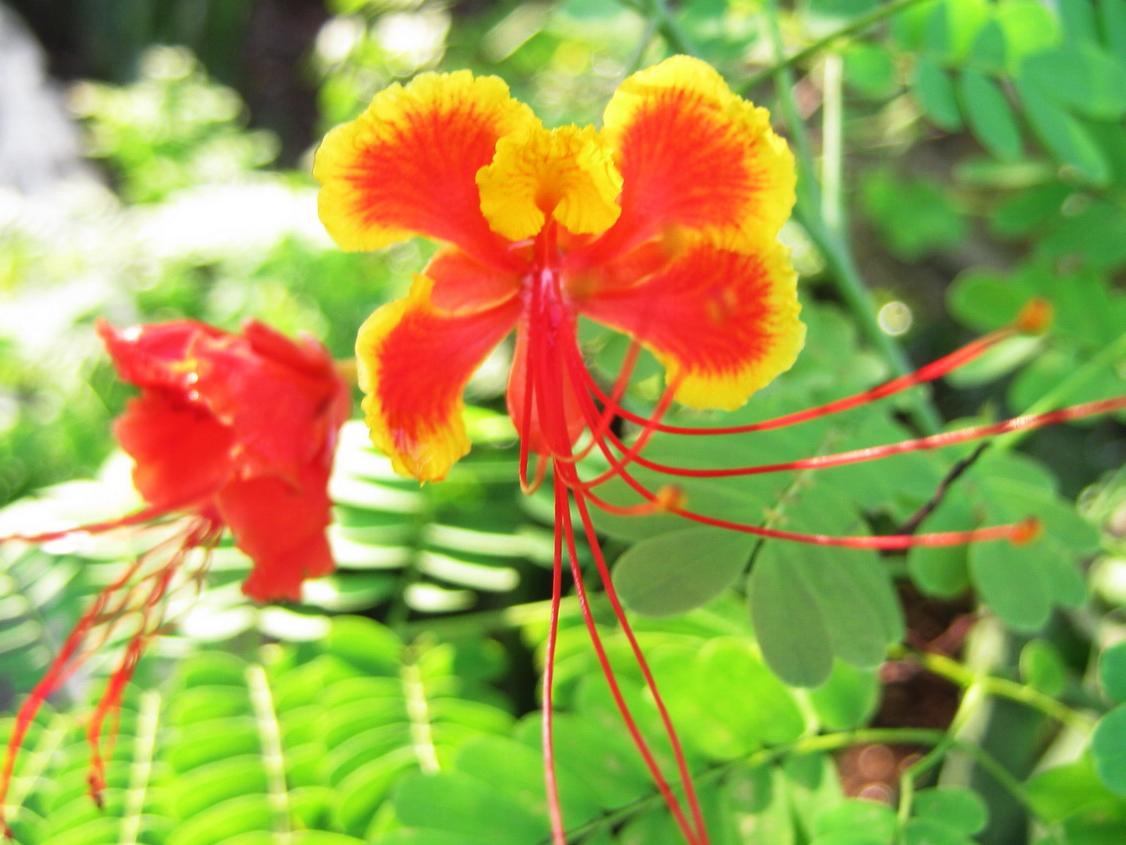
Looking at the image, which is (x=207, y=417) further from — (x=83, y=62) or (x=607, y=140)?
(x=83, y=62)

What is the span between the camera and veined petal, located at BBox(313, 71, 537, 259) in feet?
2.09

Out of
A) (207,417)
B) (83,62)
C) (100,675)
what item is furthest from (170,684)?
(83,62)

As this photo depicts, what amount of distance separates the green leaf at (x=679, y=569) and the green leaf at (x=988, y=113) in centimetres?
62

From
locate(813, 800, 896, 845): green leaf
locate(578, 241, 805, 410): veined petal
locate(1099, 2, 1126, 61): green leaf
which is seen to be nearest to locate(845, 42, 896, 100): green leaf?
locate(1099, 2, 1126, 61): green leaf

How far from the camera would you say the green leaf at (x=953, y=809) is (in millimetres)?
730

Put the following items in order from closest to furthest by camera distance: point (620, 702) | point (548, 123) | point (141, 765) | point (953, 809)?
point (620, 702) → point (953, 809) → point (141, 765) → point (548, 123)

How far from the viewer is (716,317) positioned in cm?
67

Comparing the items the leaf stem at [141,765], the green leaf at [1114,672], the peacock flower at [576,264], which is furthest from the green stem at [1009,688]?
the leaf stem at [141,765]

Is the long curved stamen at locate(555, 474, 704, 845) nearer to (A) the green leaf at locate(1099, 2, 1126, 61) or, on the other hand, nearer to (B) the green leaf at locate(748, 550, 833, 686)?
(B) the green leaf at locate(748, 550, 833, 686)

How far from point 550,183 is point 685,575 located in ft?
0.92

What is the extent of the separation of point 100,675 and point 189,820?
0.29 m

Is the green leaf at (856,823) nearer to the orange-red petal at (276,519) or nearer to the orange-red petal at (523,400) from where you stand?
the orange-red petal at (523,400)

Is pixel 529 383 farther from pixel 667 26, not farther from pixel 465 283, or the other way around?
pixel 667 26

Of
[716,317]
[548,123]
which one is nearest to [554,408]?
[716,317]
